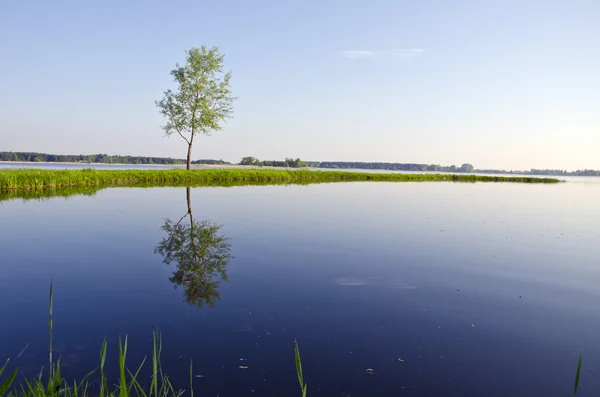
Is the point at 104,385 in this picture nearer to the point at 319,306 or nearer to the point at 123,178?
the point at 319,306

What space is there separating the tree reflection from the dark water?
0.08m

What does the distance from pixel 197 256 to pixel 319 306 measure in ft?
18.5

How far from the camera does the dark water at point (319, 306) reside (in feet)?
20.0

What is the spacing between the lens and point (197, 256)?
1313 cm

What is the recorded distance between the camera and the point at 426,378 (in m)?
5.98

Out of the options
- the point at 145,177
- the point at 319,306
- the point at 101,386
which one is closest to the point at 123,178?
the point at 145,177

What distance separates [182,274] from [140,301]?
86.5 inches

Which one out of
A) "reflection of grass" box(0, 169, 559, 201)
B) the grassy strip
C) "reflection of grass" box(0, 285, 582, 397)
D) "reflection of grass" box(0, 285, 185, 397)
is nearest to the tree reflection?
"reflection of grass" box(0, 285, 185, 397)

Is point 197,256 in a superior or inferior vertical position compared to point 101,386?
inferior

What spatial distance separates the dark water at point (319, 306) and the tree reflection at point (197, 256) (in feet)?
0.28

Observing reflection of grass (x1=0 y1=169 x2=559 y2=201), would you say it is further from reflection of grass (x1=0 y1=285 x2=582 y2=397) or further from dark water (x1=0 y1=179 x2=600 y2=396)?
reflection of grass (x1=0 y1=285 x2=582 y2=397)

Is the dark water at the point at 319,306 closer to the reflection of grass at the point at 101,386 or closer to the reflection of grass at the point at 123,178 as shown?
the reflection of grass at the point at 101,386

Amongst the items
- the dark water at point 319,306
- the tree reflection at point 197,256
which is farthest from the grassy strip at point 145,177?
the tree reflection at point 197,256

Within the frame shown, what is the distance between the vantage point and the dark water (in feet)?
20.0
